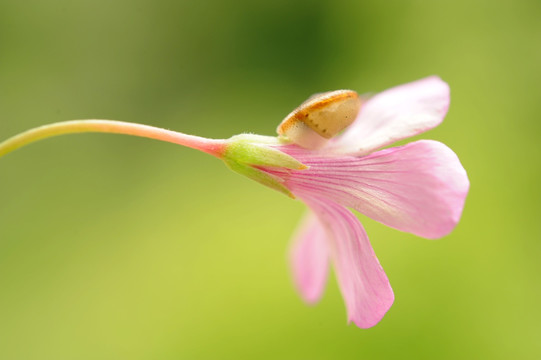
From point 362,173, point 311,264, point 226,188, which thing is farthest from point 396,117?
point 226,188

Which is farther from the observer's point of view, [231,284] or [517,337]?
[231,284]

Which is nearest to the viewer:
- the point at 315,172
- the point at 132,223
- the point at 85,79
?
the point at 315,172

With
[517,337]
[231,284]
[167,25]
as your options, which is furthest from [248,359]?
[167,25]

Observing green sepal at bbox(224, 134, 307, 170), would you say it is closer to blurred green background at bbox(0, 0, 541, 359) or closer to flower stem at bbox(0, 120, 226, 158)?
flower stem at bbox(0, 120, 226, 158)

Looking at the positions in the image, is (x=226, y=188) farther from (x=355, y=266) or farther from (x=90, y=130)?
(x=90, y=130)

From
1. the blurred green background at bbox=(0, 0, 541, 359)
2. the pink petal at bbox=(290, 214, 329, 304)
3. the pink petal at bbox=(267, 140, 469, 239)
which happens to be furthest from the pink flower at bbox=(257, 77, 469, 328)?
the blurred green background at bbox=(0, 0, 541, 359)

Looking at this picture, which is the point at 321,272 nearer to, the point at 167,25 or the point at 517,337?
the point at 517,337

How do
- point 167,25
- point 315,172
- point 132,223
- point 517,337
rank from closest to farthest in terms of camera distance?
1. point 315,172
2. point 517,337
3. point 132,223
4. point 167,25

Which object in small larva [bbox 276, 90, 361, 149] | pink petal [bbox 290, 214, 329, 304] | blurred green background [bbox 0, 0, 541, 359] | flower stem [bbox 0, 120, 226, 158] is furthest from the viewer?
blurred green background [bbox 0, 0, 541, 359]
